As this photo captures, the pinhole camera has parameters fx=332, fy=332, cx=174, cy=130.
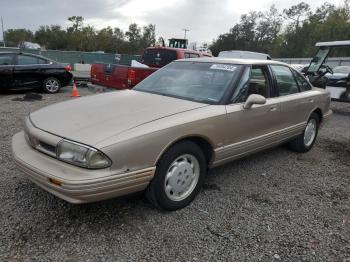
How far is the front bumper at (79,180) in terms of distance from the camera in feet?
8.48

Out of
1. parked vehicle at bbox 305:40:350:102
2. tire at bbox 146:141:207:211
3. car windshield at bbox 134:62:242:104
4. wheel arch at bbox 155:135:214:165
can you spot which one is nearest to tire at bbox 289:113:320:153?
car windshield at bbox 134:62:242:104

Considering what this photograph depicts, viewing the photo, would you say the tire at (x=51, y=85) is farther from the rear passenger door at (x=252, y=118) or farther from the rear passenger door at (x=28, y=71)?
the rear passenger door at (x=252, y=118)

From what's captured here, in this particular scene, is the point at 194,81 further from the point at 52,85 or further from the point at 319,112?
the point at 52,85

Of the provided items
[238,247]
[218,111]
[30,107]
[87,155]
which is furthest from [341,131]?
[30,107]

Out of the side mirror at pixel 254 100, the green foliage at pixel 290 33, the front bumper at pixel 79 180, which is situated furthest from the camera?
the green foliage at pixel 290 33

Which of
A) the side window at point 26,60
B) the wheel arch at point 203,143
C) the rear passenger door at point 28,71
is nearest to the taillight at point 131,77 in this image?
the wheel arch at point 203,143

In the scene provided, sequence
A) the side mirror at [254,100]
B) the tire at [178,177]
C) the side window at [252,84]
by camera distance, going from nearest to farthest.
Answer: the tire at [178,177] < the side mirror at [254,100] < the side window at [252,84]

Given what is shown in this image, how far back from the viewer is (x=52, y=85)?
35.8 ft

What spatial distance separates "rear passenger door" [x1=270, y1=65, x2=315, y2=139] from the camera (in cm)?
457

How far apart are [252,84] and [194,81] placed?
70 cm

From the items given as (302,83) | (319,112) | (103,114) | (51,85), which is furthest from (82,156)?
(51,85)

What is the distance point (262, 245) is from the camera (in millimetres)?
2867

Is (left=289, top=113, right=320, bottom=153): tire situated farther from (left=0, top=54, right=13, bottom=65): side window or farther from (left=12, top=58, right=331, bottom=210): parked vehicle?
(left=0, top=54, right=13, bottom=65): side window

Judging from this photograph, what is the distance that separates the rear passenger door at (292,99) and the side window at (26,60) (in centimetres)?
815
